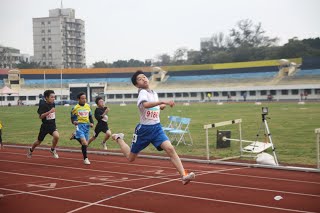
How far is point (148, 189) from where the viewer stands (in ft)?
25.0

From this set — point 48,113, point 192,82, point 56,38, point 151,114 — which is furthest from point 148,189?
point 56,38

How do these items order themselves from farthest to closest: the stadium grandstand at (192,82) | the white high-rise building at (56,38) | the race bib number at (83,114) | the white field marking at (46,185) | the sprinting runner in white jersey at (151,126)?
the white high-rise building at (56,38) < the stadium grandstand at (192,82) < the race bib number at (83,114) < the white field marking at (46,185) < the sprinting runner in white jersey at (151,126)

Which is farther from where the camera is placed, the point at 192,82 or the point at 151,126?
the point at 192,82

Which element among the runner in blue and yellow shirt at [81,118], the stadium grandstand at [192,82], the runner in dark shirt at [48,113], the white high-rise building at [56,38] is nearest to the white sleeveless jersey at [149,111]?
the runner in blue and yellow shirt at [81,118]

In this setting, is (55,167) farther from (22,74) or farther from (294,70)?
(22,74)

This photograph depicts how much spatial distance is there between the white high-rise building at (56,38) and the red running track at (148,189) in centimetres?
10512

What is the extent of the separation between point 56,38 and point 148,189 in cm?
11105

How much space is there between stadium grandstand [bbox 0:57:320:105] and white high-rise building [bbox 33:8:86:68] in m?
31.5

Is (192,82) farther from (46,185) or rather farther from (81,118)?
(46,185)

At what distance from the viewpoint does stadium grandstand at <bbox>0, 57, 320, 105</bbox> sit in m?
68.4

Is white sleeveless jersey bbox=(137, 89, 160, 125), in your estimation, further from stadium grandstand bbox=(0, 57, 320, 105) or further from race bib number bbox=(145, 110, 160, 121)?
stadium grandstand bbox=(0, 57, 320, 105)

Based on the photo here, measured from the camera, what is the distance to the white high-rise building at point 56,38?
113 metres

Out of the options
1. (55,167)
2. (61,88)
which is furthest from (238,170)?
(61,88)

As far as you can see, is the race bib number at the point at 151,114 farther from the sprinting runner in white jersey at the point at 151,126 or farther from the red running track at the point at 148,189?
the red running track at the point at 148,189
